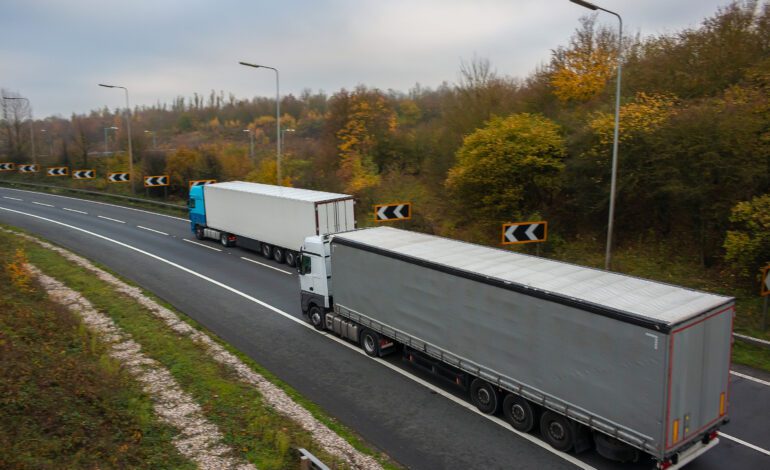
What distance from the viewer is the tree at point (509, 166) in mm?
23188

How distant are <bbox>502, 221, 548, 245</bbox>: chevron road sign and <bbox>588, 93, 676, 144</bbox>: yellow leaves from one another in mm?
5455

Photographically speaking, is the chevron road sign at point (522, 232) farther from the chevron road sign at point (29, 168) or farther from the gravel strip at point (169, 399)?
the chevron road sign at point (29, 168)

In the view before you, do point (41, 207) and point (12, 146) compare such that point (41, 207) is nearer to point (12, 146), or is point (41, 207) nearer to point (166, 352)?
point (12, 146)

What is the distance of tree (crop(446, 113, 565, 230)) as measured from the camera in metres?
23.2

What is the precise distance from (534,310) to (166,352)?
1026 centimetres

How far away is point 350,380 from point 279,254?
42.5 feet

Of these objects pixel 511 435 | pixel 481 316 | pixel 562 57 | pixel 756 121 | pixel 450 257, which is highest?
pixel 562 57

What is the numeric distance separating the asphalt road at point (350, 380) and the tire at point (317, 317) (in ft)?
0.99

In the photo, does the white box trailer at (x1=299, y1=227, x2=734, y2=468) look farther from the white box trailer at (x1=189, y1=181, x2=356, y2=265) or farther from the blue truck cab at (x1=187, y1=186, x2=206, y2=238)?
the blue truck cab at (x1=187, y1=186, x2=206, y2=238)

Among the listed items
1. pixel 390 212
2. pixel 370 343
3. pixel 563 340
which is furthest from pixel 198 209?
pixel 563 340

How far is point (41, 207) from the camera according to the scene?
43625mm

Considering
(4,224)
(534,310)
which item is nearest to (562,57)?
(534,310)

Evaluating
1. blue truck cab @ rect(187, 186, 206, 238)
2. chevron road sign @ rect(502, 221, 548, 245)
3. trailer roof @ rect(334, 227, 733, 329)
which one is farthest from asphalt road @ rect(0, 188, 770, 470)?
chevron road sign @ rect(502, 221, 548, 245)

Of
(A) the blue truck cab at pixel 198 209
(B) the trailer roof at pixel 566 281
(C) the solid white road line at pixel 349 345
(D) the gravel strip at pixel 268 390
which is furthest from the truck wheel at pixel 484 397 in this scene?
(A) the blue truck cab at pixel 198 209
